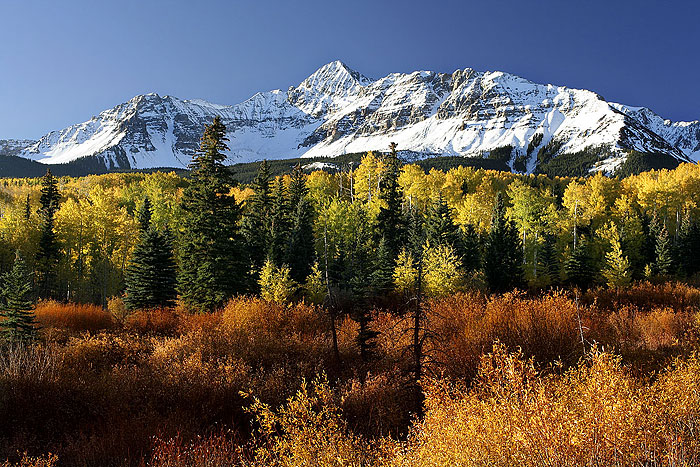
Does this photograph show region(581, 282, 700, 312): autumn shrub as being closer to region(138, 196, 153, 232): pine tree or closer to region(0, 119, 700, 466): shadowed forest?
region(0, 119, 700, 466): shadowed forest

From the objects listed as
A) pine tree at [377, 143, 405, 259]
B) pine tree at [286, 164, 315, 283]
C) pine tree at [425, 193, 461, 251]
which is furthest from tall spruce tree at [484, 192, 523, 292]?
pine tree at [286, 164, 315, 283]

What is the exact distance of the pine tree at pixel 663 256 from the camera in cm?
4244

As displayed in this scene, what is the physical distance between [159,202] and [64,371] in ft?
130

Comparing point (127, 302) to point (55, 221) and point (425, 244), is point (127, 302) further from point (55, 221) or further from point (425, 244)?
point (425, 244)

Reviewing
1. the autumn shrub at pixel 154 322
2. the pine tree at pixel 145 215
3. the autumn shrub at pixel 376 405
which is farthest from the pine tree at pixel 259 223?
the autumn shrub at pixel 376 405

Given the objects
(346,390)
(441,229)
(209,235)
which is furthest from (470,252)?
(346,390)

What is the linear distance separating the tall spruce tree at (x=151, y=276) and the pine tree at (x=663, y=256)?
49646 mm

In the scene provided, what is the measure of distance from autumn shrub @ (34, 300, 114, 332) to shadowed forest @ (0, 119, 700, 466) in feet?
0.69

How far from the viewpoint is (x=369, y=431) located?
1291cm

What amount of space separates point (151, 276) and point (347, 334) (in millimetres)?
16523

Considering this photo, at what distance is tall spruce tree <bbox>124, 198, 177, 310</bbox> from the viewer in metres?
28.5

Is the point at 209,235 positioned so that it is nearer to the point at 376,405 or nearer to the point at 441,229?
the point at 376,405

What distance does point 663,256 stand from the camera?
4262 cm

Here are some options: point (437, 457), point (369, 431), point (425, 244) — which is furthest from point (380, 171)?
point (437, 457)
